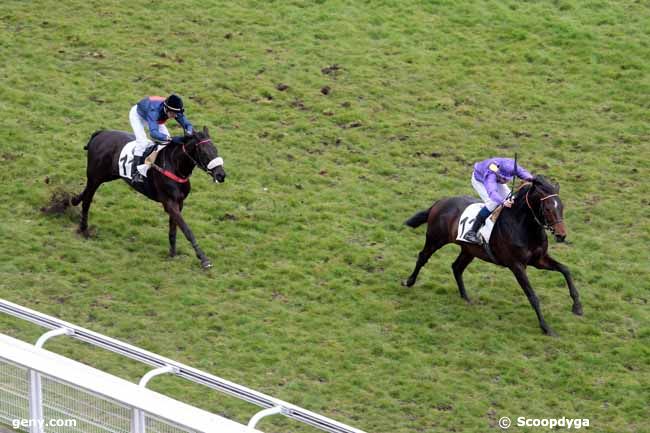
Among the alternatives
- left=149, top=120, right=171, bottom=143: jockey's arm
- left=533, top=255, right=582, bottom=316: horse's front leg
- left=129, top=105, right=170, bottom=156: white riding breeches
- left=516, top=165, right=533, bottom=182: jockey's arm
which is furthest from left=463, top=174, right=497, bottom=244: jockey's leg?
left=129, top=105, right=170, bottom=156: white riding breeches

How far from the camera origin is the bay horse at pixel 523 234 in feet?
38.1

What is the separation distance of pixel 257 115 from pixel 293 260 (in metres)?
4.16

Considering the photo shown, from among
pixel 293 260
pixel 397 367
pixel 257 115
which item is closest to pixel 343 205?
pixel 293 260

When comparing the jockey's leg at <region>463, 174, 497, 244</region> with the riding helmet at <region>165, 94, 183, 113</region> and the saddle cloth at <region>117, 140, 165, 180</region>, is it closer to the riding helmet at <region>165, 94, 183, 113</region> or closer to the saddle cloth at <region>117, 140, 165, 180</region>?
the riding helmet at <region>165, 94, 183, 113</region>

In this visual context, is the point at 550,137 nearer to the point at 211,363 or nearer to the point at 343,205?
the point at 343,205

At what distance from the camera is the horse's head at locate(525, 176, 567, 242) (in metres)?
11.5

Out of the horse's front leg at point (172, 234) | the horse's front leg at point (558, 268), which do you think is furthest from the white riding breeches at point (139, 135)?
the horse's front leg at point (558, 268)

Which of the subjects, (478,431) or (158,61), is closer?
(478,431)

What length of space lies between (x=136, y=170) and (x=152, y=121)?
60 centimetres

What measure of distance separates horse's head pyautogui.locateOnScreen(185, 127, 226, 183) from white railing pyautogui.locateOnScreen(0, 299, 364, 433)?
13.1ft

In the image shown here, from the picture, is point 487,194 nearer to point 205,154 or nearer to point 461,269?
point 461,269

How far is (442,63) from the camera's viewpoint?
62.0ft

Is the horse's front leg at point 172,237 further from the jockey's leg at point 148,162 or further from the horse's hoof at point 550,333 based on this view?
the horse's hoof at point 550,333

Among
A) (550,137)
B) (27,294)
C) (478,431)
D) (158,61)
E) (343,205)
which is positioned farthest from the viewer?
(158,61)
